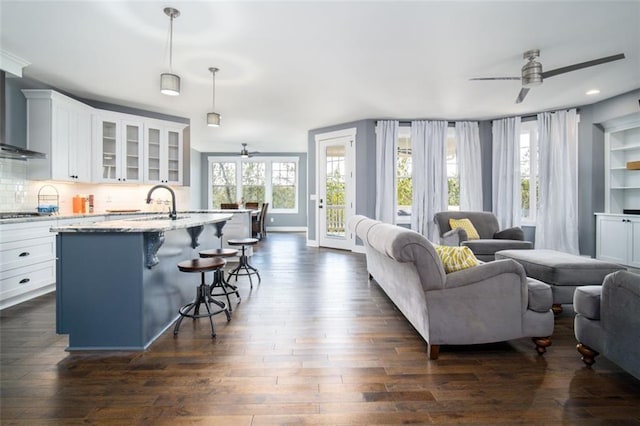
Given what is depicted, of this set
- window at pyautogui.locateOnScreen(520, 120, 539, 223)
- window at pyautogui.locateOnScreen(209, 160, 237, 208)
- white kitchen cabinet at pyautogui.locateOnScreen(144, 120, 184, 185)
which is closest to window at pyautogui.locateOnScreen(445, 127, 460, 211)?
window at pyautogui.locateOnScreen(520, 120, 539, 223)

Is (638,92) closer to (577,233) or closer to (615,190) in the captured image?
(615,190)

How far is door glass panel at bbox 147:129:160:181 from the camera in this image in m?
5.80

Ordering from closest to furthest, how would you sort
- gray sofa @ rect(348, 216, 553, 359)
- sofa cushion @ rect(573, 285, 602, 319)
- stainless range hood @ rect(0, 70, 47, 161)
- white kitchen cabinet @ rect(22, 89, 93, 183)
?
sofa cushion @ rect(573, 285, 602, 319) → gray sofa @ rect(348, 216, 553, 359) → stainless range hood @ rect(0, 70, 47, 161) → white kitchen cabinet @ rect(22, 89, 93, 183)

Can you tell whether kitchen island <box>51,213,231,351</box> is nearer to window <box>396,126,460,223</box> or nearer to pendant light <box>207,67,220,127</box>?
pendant light <box>207,67,220,127</box>

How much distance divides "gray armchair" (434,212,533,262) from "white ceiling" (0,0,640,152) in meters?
1.90

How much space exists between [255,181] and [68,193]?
621 cm

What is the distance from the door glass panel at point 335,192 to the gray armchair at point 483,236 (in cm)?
233

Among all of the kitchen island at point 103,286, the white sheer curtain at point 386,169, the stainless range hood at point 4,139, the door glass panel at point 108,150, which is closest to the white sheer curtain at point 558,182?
the white sheer curtain at point 386,169

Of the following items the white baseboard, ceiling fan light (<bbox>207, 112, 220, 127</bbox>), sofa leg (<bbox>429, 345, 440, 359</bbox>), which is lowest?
sofa leg (<bbox>429, 345, 440, 359</bbox>)

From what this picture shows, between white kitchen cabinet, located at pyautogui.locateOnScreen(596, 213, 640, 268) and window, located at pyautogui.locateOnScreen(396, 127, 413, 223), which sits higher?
window, located at pyautogui.locateOnScreen(396, 127, 413, 223)

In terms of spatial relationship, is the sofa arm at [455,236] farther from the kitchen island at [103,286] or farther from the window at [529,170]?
the kitchen island at [103,286]

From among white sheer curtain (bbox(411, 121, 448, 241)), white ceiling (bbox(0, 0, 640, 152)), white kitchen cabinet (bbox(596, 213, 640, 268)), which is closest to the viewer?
white ceiling (bbox(0, 0, 640, 152))

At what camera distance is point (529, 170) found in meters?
6.25

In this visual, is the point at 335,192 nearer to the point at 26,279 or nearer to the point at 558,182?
the point at 558,182
